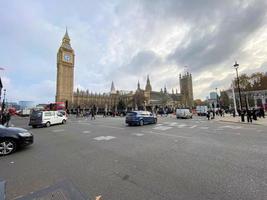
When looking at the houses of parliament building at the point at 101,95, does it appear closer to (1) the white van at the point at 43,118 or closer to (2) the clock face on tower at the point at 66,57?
(2) the clock face on tower at the point at 66,57

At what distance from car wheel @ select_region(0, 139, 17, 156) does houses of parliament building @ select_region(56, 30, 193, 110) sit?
7769 centimetres

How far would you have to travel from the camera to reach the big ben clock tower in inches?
4403

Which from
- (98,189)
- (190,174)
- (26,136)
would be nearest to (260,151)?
(190,174)

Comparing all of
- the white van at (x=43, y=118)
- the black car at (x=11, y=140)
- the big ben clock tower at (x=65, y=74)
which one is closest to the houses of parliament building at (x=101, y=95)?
the big ben clock tower at (x=65, y=74)

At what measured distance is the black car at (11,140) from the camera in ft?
25.1

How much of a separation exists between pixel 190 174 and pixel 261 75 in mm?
93690

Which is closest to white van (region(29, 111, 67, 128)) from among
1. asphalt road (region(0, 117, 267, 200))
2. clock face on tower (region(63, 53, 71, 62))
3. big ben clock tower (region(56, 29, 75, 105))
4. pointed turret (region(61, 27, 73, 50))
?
asphalt road (region(0, 117, 267, 200))

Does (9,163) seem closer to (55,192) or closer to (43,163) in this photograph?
(43,163)

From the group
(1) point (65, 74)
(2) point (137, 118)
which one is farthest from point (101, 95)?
(2) point (137, 118)

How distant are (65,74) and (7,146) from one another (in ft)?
387

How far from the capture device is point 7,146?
7.73m

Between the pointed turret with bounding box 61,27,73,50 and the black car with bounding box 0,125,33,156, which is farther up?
the pointed turret with bounding box 61,27,73,50

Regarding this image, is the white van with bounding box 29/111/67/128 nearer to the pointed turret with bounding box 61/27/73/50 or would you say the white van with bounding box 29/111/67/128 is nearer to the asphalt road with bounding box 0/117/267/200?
the asphalt road with bounding box 0/117/267/200


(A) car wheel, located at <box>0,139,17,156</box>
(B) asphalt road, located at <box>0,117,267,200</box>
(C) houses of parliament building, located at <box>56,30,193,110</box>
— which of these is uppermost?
(C) houses of parliament building, located at <box>56,30,193,110</box>
